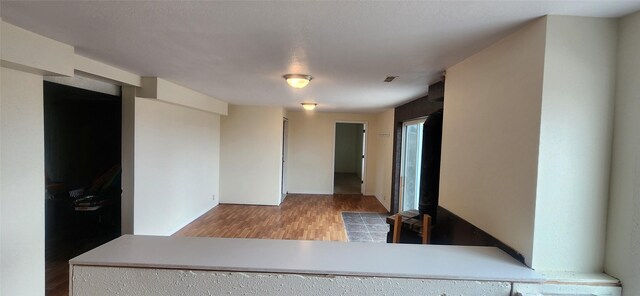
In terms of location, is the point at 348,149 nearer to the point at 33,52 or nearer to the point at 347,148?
the point at 347,148

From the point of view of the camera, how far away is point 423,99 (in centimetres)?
427

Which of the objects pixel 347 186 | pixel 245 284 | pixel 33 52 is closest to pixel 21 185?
pixel 33 52

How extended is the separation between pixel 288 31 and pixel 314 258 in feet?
4.13

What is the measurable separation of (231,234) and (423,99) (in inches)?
135

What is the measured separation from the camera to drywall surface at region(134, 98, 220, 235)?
3551mm

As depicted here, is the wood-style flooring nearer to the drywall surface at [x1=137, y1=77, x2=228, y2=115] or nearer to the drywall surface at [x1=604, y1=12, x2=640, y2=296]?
the drywall surface at [x1=137, y1=77, x2=228, y2=115]

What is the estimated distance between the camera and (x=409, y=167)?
5.61 meters

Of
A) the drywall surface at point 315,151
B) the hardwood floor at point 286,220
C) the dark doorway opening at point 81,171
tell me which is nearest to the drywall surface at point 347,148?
the drywall surface at point 315,151

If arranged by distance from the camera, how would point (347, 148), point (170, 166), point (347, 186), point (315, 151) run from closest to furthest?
point (170, 166)
point (315, 151)
point (347, 186)
point (347, 148)

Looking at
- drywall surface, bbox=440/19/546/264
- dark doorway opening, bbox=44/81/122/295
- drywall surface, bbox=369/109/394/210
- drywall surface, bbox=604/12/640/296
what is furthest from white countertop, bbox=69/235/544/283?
drywall surface, bbox=369/109/394/210

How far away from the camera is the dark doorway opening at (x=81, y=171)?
13.7 ft

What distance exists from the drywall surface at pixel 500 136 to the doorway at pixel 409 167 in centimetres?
311

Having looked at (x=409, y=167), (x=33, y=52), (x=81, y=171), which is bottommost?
(x=81, y=171)

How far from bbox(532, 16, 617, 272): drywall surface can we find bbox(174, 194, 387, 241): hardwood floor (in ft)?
10.3
